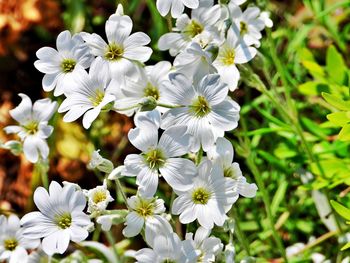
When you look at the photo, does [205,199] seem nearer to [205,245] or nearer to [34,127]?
[205,245]

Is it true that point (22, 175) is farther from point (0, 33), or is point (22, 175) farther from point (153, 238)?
point (153, 238)

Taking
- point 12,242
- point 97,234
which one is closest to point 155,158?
point 12,242

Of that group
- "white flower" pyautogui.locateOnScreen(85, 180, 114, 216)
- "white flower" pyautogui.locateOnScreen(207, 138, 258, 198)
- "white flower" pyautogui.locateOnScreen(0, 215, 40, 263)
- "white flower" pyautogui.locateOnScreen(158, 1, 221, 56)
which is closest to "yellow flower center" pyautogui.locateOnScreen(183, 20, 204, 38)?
"white flower" pyautogui.locateOnScreen(158, 1, 221, 56)

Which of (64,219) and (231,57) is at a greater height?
(231,57)

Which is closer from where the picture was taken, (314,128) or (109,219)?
(109,219)

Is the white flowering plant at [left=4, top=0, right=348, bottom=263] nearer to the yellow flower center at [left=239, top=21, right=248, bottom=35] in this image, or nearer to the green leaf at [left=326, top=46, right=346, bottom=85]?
the yellow flower center at [left=239, top=21, right=248, bottom=35]

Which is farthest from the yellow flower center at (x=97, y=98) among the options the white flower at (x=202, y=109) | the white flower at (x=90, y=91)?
the white flower at (x=202, y=109)

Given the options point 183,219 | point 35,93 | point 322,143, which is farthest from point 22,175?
point 183,219

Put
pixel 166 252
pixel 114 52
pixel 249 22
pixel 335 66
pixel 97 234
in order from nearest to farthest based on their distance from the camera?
pixel 166 252
pixel 114 52
pixel 249 22
pixel 335 66
pixel 97 234
